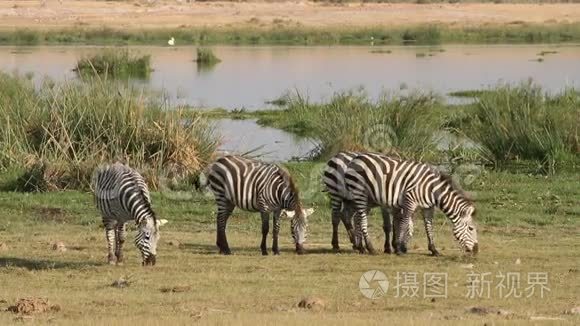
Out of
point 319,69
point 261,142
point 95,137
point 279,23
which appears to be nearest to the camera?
point 95,137

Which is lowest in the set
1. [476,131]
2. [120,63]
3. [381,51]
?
[381,51]

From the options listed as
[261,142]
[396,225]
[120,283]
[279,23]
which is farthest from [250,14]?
[120,283]

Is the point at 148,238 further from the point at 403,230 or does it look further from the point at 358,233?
the point at 403,230

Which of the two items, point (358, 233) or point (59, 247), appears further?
point (59, 247)

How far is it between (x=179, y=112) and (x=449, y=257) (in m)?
8.23

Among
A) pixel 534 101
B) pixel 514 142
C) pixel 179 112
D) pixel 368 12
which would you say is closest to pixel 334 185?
pixel 179 112

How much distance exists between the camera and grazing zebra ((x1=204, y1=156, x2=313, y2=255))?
13.6 meters

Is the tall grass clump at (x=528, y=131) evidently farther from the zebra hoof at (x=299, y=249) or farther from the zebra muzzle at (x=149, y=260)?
the zebra muzzle at (x=149, y=260)

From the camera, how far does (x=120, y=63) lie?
1626 inches

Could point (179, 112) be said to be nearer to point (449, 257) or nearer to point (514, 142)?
point (514, 142)

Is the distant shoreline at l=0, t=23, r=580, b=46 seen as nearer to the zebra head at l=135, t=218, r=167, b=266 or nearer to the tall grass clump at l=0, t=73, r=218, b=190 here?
the tall grass clump at l=0, t=73, r=218, b=190

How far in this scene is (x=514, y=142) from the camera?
856 inches

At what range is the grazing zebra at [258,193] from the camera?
13586mm

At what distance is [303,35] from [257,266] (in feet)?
181
